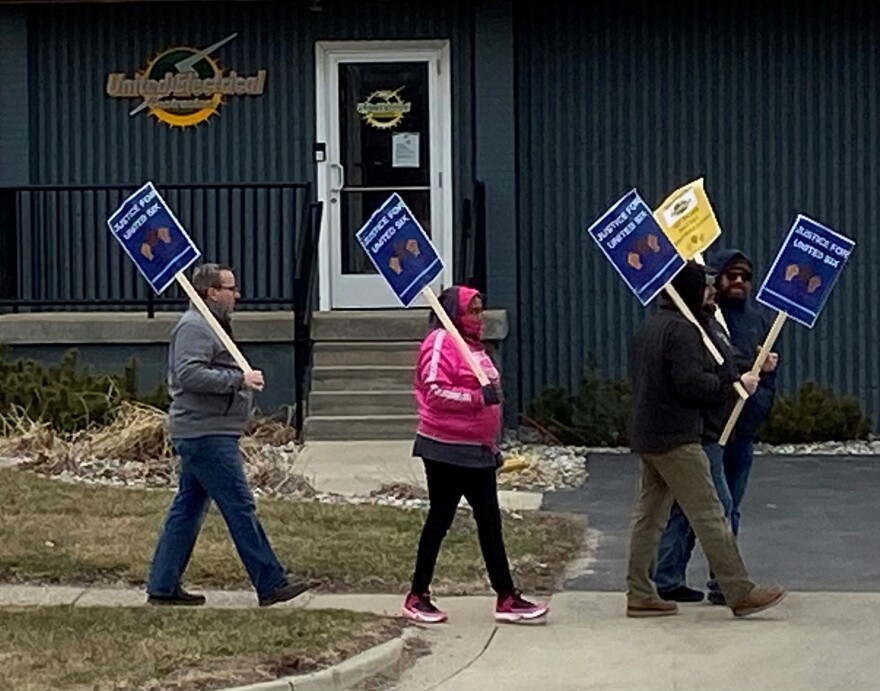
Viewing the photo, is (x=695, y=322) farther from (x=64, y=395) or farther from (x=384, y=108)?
(x=384, y=108)

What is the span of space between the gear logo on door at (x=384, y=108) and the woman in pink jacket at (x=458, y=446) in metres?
7.35

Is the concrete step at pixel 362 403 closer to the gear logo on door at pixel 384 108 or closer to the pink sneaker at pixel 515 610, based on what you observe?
the gear logo on door at pixel 384 108

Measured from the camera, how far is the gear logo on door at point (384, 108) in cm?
1591

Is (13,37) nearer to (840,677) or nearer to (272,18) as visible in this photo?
(272,18)

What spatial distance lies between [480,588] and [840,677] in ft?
7.57

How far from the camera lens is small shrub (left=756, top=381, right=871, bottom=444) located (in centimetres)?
1491

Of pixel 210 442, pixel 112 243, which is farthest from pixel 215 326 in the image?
pixel 112 243

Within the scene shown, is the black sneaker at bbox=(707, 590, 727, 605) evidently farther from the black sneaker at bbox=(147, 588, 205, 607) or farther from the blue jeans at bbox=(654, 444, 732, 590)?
the black sneaker at bbox=(147, 588, 205, 607)

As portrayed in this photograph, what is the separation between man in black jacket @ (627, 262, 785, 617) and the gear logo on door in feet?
24.6

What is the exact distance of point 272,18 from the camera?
15898mm

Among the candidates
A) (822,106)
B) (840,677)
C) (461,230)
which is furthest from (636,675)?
(822,106)

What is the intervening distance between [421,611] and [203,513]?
1.19m

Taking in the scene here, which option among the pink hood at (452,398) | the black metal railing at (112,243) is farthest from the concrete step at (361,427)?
the pink hood at (452,398)

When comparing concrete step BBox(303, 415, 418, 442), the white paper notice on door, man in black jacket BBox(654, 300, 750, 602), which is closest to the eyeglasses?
man in black jacket BBox(654, 300, 750, 602)
